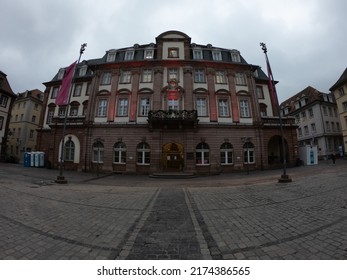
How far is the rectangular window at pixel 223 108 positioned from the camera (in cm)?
2091

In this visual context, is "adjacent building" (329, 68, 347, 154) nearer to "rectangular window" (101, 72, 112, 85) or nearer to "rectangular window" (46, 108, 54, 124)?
"rectangular window" (101, 72, 112, 85)

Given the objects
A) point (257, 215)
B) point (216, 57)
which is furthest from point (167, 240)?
point (216, 57)

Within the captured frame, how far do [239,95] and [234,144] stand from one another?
20.6ft

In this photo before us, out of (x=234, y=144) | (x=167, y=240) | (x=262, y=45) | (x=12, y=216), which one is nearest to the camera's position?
(x=167, y=240)

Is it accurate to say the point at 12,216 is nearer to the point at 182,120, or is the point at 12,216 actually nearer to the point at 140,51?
the point at 182,120

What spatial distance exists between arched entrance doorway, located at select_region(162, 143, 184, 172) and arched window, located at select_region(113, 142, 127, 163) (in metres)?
Answer: 4.55

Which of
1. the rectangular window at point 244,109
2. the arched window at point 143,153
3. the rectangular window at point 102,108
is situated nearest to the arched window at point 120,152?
the arched window at point 143,153

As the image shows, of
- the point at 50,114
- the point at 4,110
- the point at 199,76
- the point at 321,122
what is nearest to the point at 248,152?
the point at 199,76

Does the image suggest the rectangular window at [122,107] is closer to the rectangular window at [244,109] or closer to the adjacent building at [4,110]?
the rectangular window at [244,109]

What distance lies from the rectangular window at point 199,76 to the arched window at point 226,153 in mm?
8339

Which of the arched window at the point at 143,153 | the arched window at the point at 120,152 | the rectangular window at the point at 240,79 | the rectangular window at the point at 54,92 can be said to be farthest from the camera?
the rectangular window at the point at 54,92

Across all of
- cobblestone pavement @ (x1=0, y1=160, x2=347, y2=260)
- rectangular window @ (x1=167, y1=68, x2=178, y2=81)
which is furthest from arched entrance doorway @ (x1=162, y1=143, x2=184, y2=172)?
cobblestone pavement @ (x1=0, y1=160, x2=347, y2=260)

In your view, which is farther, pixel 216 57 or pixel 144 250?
pixel 216 57

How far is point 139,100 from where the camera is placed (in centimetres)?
2091
